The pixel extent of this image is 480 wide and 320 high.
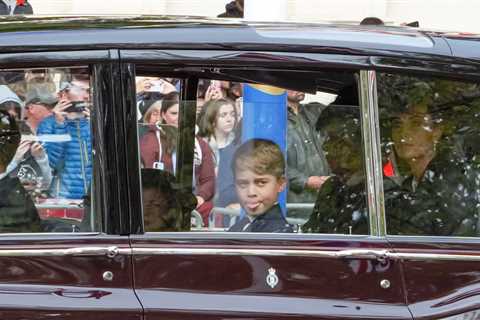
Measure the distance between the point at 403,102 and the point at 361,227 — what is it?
43 cm

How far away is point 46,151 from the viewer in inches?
107

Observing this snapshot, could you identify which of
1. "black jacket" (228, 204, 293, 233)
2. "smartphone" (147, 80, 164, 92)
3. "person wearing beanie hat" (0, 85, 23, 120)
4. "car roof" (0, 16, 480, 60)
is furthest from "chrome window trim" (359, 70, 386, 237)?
"person wearing beanie hat" (0, 85, 23, 120)

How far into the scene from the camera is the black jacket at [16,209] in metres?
2.67

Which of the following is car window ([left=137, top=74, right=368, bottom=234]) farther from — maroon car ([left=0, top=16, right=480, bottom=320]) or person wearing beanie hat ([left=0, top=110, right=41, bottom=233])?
person wearing beanie hat ([left=0, top=110, right=41, bottom=233])

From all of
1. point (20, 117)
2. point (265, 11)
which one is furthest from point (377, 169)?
point (265, 11)

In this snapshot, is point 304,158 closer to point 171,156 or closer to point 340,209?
point 340,209

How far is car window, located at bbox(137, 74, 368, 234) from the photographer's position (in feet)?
9.07

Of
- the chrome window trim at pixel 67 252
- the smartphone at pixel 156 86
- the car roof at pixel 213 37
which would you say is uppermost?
the car roof at pixel 213 37

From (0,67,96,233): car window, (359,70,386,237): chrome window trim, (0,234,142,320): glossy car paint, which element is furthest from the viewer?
(359,70,386,237): chrome window trim

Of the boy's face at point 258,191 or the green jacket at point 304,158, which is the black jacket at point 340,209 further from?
the boy's face at point 258,191

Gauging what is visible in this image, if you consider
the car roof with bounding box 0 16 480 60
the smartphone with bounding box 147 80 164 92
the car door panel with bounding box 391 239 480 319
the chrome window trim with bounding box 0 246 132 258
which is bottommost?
the car door panel with bounding box 391 239 480 319

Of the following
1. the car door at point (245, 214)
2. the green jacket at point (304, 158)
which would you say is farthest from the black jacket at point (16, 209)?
the green jacket at point (304, 158)

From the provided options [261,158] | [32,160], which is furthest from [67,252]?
[261,158]

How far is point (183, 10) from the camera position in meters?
11.7
